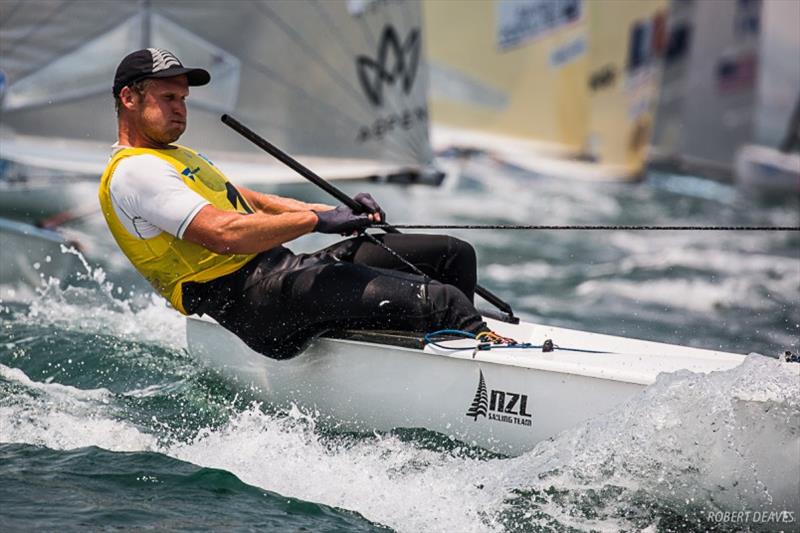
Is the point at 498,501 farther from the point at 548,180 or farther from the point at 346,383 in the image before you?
the point at 548,180

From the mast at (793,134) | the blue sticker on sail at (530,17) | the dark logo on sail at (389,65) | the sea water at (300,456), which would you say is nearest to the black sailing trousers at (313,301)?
the sea water at (300,456)

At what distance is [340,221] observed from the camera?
289 centimetres

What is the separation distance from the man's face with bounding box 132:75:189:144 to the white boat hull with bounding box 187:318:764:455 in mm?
658

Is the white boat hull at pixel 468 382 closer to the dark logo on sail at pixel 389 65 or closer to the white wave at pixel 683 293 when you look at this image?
the dark logo on sail at pixel 389 65

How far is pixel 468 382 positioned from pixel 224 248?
0.70 m

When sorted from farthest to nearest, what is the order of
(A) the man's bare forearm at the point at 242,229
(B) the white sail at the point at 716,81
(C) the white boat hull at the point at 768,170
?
(B) the white sail at the point at 716,81
(C) the white boat hull at the point at 768,170
(A) the man's bare forearm at the point at 242,229

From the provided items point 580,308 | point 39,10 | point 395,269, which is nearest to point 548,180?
point 580,308

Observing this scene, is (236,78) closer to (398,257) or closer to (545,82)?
(398,257)

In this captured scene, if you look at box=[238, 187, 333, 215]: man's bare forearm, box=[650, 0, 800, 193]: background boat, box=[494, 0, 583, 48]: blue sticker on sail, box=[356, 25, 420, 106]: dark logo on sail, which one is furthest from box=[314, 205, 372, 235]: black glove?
box=[650, 0, 800, 193]: background boat

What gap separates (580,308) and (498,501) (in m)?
3.78

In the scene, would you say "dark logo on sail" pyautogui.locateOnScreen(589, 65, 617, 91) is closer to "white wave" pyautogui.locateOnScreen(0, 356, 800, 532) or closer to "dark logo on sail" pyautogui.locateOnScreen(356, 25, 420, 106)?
"dark logo on sail" pyautogui.locateOnScreen(356, 25, 420, 106)

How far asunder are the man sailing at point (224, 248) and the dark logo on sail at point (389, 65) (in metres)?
2.84

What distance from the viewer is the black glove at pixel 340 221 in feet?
9.45

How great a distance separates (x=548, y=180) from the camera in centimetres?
1387
